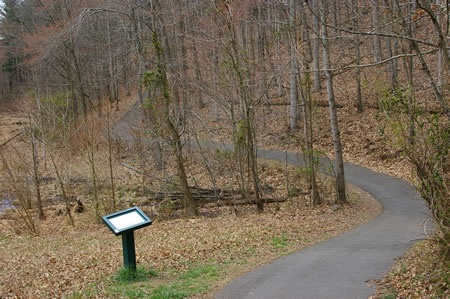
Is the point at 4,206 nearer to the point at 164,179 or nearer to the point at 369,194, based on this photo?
the point at 164,179

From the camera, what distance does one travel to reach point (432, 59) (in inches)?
1059

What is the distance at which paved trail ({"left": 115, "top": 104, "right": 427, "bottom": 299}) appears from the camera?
22.5ft

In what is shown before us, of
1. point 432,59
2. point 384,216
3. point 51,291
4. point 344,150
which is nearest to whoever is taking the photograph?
point 51,291

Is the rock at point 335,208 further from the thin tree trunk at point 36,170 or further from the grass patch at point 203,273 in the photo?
the thin tree trunk at point 36,170

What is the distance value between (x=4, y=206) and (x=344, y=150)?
15746mm

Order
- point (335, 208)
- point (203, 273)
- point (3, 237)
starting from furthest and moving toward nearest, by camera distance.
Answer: point (3, 237) < point (335, 208) < point (203, 273)

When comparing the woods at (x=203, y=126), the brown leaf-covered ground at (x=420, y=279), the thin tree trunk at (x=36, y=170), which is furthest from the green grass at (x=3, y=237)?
the brown leaf-covered ground at (x=420, y=279)

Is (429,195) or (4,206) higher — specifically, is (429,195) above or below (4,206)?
above

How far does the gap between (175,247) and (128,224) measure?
294 centimetres

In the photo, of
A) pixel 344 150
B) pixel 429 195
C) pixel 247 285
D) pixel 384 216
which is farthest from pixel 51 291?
pixel 344 150

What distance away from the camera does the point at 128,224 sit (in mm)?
7938

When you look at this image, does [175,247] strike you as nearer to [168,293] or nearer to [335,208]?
[168,293]

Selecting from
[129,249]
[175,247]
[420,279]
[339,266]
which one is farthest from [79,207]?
[420,279]

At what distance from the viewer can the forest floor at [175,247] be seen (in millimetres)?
7977
